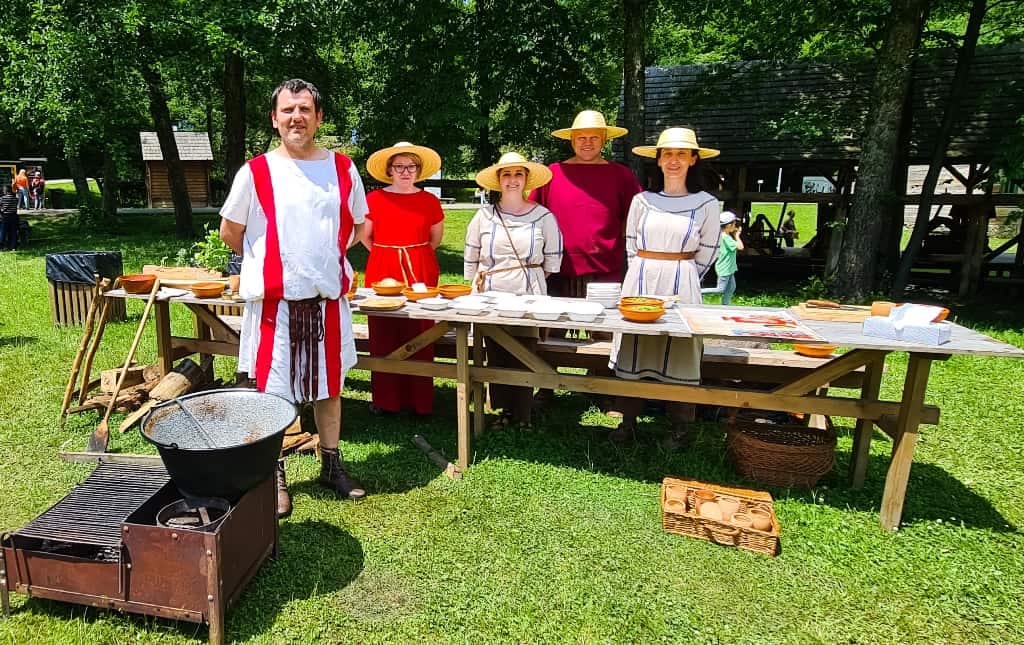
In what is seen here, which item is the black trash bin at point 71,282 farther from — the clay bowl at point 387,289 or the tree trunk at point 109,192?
the tree trunk at point 109,192

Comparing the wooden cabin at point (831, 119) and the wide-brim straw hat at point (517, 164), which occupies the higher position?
the wooden cabin at point (831, 119)

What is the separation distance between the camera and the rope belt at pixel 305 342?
319 cm

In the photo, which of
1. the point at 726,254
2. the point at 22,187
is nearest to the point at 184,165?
the point at 22,187

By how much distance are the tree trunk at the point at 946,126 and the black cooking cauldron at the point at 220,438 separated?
10.1 metres

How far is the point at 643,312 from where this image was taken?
11.1 feet

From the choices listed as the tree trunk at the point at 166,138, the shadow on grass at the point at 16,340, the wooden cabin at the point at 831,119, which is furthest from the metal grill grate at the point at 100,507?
the tree trunk at the point at 166,138

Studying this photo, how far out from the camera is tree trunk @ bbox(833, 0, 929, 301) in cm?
857

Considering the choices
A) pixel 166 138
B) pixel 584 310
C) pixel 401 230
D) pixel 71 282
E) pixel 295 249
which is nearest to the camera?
pixel 295 249

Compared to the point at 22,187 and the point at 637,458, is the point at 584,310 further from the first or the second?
the point at 22,187

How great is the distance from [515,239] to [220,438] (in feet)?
7.68

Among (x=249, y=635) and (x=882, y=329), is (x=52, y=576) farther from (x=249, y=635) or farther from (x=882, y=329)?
(x=882, y=329)

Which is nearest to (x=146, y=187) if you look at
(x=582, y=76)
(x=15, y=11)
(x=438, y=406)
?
(x=15, y=11)

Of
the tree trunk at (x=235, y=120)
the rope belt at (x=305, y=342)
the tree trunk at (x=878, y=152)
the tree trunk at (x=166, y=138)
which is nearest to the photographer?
the rope belt at (x=305, y=342)

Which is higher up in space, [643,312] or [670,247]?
[670,247]
